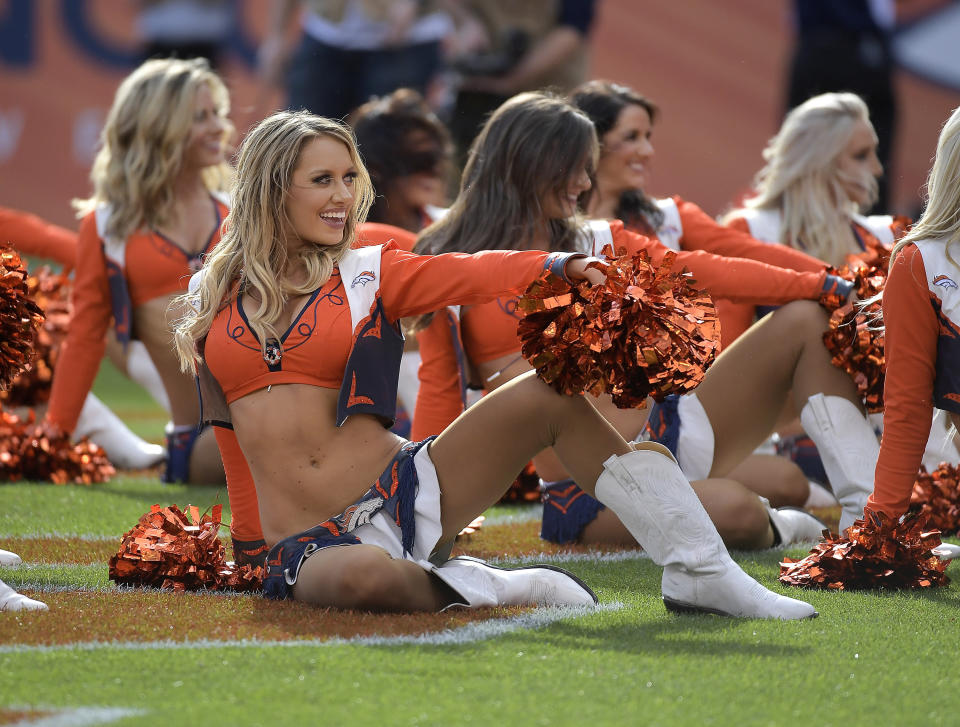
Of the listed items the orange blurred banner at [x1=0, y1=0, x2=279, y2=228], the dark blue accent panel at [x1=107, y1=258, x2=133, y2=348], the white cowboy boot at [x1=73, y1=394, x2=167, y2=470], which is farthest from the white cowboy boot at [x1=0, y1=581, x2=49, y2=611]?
the orange blurred banner at [x1=0, y1=0, x2=279, y2=228]

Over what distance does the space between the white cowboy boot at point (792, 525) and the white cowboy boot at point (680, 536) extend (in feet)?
3.61

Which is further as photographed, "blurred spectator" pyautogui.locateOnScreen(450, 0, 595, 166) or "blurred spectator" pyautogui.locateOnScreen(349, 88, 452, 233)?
"blurred spectator" pyautogui.locateOnScreen(450, 0, 595, 166)

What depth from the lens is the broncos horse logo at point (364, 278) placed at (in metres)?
3.72

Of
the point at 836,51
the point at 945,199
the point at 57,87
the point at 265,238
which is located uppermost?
the point at 57,87

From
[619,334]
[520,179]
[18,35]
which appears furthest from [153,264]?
[18,35]

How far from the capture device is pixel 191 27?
41.0ft

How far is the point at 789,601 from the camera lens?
3.48 metres

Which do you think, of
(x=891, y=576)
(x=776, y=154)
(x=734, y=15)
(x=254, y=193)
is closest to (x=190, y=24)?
(x=734, y=15)

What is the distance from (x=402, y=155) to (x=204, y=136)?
841mm

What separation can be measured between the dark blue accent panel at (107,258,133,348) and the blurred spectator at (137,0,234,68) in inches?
266

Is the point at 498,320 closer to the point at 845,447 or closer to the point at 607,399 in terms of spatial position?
the point at 607,399

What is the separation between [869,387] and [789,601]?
1148 millimetres

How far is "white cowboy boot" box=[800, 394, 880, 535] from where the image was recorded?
4340mm

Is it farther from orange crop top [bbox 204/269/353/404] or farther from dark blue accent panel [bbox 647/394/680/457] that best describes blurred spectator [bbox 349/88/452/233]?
orange crop top [bbox 204/269/353/404]
